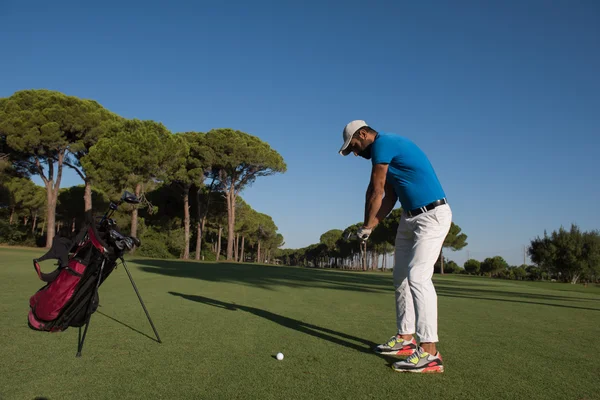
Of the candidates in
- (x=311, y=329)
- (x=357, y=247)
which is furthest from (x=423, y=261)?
(x=357, y=247)

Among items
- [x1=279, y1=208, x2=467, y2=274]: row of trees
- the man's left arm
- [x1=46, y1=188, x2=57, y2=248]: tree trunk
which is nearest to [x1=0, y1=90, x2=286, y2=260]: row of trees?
[x1=46, y1=188, x2=57, y2=248]: tree trunk

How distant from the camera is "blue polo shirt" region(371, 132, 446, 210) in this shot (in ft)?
12.2

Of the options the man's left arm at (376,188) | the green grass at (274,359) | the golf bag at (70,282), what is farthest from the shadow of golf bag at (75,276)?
the man's left arm at (376,188)

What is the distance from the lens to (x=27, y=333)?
408 centimetres

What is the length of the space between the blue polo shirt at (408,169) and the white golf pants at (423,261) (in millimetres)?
149

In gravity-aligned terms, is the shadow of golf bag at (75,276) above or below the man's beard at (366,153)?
below

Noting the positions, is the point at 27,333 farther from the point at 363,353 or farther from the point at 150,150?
the point at 150,150

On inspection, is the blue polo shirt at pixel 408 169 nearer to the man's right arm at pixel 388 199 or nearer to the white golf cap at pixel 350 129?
the white golf cap at pixel 350 129

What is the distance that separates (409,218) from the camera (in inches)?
149

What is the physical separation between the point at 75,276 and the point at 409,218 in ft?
10.7

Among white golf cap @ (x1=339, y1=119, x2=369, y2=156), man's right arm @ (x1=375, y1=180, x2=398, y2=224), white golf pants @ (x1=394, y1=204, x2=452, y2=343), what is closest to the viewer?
white golf pants @ (x1=394, y1=204, x2=452, y2=343)

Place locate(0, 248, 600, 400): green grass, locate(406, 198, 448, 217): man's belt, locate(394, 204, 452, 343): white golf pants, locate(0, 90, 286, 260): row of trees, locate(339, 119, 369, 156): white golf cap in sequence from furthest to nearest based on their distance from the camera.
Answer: locate(0, 90, 286, 260): row of trees < locate(339, 119, 369, 156): white golf cap < locate(406, 198, 448, 217): man's belt < locate(394, 204, 452, 343): white golf pants < locate(0, 248, 600, 400): green grass

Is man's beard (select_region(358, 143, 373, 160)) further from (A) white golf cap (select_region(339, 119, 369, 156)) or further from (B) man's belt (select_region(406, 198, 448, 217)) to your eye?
(B) man's belt (select_region(406, 198, 448, 217))

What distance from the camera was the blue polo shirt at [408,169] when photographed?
12.2ft
